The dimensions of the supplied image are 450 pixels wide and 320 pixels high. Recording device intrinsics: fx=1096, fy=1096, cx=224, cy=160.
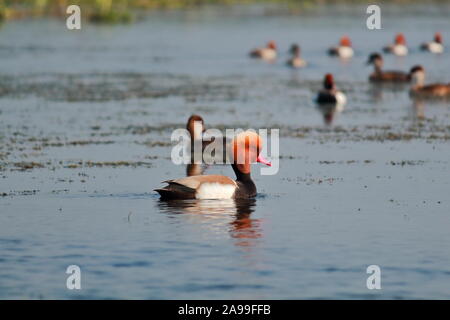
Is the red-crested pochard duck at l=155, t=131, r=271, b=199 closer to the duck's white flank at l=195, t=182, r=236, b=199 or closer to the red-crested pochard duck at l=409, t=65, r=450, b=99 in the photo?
the duck's white flank at l=195, t=182, r=236, b=199

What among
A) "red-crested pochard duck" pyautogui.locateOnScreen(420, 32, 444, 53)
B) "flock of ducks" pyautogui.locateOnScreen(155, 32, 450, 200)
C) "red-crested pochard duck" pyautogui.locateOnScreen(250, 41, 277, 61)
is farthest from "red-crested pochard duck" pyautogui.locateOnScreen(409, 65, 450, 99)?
"red-crested pochard duck" pyautogui.locateOnScreen(420, 32, 444, 53)

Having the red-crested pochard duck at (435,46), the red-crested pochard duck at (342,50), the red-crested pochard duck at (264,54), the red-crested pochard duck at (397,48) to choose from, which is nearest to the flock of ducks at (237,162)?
the red-crested pochard duck at (342,50)

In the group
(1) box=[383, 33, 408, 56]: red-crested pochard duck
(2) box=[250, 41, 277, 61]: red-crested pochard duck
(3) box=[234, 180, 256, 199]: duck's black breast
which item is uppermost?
(1) box=[383, 33, 408, 56]: red-crested pochard duck

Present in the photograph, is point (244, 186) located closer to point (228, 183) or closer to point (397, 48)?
point (228, 183)

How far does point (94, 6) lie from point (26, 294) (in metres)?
91.1

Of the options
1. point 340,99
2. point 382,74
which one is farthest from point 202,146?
point 382,74

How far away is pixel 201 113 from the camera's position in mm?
35438

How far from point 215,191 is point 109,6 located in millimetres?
77808

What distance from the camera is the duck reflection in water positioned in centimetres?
1811

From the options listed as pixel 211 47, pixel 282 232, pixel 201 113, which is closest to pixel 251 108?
pixel 201 113

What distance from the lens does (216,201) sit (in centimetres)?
2075

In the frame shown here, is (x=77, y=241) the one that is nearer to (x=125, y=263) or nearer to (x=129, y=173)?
(x=125, y=263)

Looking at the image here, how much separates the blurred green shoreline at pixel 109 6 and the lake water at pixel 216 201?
124 ft

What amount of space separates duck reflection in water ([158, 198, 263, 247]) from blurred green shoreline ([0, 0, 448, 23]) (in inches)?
2712
